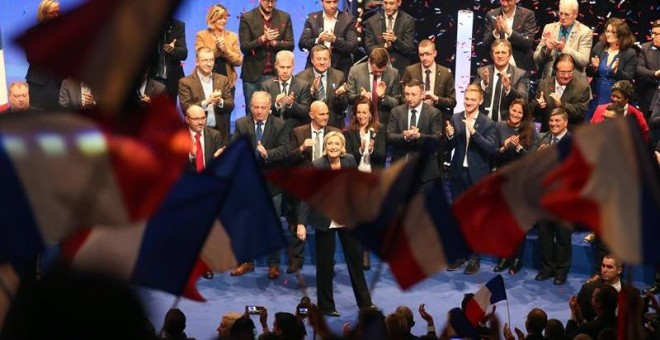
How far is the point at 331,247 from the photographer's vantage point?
1174 cm

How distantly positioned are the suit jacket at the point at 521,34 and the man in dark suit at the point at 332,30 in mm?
1513

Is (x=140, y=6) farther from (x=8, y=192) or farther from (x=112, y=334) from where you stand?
(x=112, y=334)

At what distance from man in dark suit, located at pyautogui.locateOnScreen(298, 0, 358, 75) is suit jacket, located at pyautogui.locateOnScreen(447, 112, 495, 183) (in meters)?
1.92

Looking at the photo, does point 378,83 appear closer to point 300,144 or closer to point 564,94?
point 300,144

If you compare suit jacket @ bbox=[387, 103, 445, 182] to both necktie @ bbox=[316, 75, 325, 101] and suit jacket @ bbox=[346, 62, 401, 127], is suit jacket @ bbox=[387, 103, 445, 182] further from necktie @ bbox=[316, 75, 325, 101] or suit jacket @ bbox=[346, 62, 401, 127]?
necktie @ bbox=[316, 75, 325, 101]

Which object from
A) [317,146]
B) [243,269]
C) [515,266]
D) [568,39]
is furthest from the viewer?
[568,39]

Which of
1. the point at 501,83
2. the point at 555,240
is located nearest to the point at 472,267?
the point at 555,240

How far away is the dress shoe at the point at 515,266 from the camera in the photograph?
1300cm

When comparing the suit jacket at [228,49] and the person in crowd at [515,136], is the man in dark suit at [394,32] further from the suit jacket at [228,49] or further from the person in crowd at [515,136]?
the person in crowd at [515,136]

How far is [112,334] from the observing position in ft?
8.41

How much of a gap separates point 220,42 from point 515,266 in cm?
400

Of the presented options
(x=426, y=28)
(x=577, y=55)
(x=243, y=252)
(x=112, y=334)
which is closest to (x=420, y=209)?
(x=243, y=252)

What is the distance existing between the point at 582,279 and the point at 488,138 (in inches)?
66.1

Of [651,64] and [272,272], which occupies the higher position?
[651,64]
